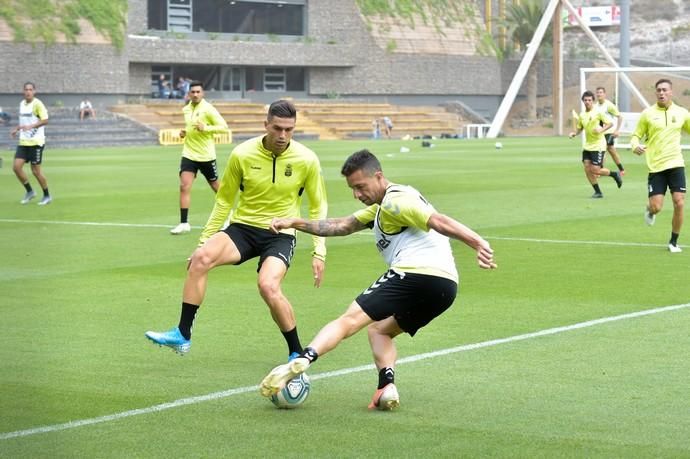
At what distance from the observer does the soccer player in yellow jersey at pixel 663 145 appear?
17531 millimetres

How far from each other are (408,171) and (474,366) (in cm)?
2714

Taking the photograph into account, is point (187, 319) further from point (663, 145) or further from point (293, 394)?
point (663, 145)

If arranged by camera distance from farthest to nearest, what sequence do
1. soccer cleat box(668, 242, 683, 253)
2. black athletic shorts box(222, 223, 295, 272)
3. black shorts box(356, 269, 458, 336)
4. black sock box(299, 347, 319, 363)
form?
soccer cleat box(668, 242, 683, 253) → black athletic shorts box(222, 223, 295, 272) → black shorts box(356, 269, 458, 336) → black sock box(299, 347, 319, 363)

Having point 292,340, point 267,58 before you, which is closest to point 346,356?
point 292,340

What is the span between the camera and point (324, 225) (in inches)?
356

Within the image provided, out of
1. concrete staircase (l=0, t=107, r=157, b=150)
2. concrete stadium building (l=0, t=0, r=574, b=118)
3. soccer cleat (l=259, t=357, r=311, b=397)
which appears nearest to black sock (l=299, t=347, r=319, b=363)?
soccer cleat (l=259, t=357, r=311, b=397)

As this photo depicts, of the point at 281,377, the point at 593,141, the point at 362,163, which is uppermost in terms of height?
the point at 362,163

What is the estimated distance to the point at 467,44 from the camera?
312ft

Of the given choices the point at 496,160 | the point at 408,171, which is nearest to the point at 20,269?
the point at 408,171

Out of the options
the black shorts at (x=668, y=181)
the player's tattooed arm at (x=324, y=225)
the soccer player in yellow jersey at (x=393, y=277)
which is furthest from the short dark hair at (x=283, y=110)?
the black shorts at (x=668, y=181)

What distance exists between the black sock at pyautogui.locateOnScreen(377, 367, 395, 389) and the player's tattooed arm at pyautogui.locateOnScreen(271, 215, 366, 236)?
98 centimetres

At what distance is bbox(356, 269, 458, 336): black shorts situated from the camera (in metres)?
8.41

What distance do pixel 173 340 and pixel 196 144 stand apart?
436 inches

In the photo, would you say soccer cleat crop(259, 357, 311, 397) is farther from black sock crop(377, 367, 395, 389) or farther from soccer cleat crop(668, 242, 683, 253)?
soccer cleat crop(668, 242, 683, 253)
